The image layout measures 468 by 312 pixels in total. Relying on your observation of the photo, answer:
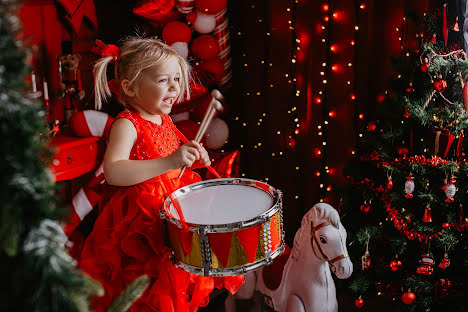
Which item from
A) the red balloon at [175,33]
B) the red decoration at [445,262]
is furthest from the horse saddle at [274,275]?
the red balloon at [175,33]

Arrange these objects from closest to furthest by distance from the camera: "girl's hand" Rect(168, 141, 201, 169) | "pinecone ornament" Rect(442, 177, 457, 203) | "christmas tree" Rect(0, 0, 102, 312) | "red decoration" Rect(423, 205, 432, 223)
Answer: "christmas tree" Rect(0, 0, 102, 312)
"girl's hand" Rect(168, 141, 201, 169)
"pinecone ornament" Rect(442, 177, 457, 203)
"red decoration" Rect(423, 205, 432, 223)

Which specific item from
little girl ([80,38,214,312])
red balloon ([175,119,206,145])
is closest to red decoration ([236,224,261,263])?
little girl ([80,38,214,312])

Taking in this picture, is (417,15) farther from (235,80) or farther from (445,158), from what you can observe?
(235,80)

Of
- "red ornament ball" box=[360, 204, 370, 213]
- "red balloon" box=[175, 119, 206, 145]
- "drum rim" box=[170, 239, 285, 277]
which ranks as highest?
"drum rim" box=[170, 239, 285, 277]

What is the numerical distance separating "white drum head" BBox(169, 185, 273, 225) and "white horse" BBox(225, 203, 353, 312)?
1.73 feet

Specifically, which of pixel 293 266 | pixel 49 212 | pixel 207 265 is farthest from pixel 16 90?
pixel 293 266

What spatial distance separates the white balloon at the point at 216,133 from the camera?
281cm

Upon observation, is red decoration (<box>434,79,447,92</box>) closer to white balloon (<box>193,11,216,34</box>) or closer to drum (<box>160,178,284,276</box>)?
drum (<box>160,178,284,276</box>)

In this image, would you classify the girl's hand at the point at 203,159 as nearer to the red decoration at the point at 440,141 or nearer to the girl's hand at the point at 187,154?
the girl's hand at the point at 187,154

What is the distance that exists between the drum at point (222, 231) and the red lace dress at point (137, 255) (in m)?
0.09

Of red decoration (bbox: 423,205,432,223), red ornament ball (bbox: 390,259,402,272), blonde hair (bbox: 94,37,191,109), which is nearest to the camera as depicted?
blonde hair (bbox: 94,37,191,109)

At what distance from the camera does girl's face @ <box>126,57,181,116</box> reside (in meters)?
1.56

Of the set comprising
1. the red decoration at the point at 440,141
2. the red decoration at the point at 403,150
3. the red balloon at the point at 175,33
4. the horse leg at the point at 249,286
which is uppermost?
the red balloon at the point at 175,33

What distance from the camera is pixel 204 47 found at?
271 centimetres
